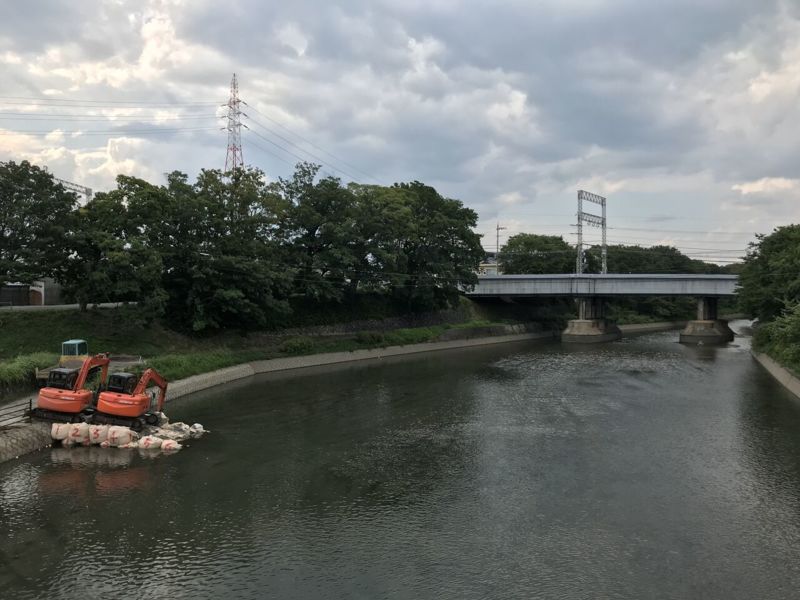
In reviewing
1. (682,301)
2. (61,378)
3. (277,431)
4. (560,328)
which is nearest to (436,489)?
(277,431)

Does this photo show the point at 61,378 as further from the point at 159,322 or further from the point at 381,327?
the point at 381,327

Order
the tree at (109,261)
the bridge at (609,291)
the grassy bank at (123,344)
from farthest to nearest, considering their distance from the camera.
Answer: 1. the bridge at (609,291)
2. the tree at (109,261)
3. the grassy bank at (123,344)

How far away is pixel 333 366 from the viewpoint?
56.4m

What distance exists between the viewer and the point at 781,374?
47469 mm

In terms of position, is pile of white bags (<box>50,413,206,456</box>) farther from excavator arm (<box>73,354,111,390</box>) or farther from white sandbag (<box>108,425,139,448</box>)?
excavator arm (<box>73,354,111,390</box>)

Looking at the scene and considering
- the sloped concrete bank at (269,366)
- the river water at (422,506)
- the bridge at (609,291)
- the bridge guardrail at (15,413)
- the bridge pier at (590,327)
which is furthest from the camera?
the bridge pier at (590,327)

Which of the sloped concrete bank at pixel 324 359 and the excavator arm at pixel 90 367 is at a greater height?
the excavator arm at pixel 90 367

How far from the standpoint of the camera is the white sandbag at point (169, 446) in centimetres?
2586

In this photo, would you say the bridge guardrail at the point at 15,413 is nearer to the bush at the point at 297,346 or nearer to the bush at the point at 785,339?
the bush at the point at 297,346

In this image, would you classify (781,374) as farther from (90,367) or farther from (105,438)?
(90,367)

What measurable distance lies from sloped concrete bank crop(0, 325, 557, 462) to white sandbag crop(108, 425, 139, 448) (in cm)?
293

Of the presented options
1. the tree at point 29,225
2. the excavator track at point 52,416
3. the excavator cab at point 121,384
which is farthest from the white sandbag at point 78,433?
the tree at point 29,225

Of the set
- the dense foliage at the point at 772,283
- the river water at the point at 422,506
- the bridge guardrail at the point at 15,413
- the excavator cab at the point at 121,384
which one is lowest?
the river water at the point at 422,506

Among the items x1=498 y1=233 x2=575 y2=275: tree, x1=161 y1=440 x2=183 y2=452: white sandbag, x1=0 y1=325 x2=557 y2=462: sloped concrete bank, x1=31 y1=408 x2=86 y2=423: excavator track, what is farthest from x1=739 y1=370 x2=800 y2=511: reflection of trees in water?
x1=498 y1=233 x2=575 y2=275: tree
